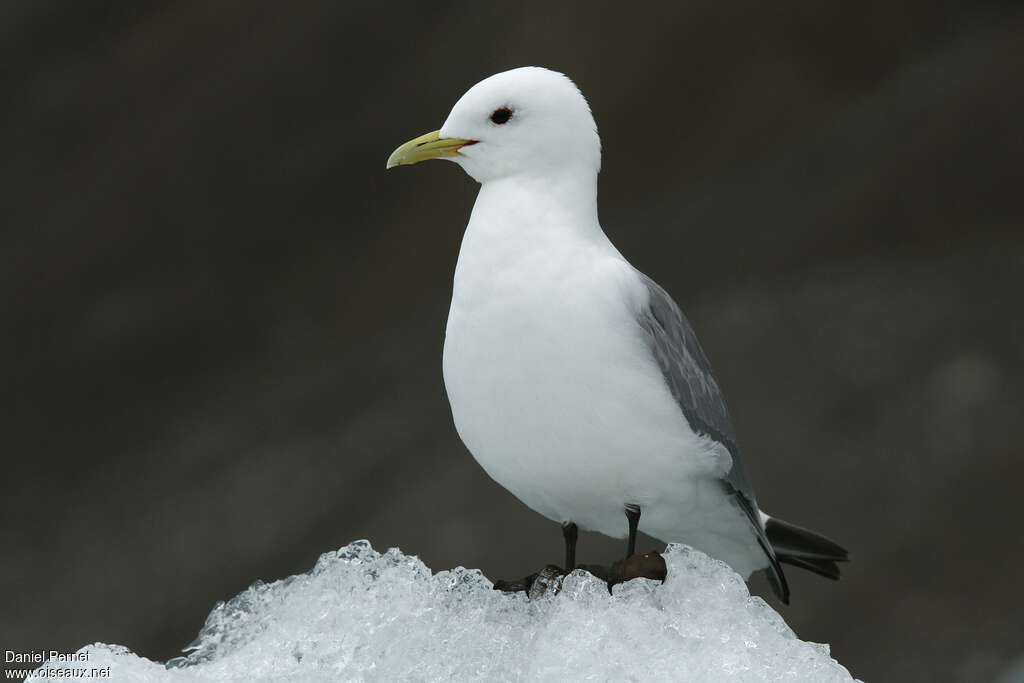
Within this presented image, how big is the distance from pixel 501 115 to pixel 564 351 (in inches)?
12.6

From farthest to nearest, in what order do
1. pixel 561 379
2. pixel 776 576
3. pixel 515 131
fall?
pixel 776 576 → pixel 515 131 → pixel 561 379

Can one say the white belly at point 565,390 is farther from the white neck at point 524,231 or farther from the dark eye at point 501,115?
the dark eye at point 501,115

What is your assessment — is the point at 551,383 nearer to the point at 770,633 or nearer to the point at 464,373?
the point at 464,373

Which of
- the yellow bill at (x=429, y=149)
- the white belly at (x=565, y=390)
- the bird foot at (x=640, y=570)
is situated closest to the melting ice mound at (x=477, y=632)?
the bird foot at (x=640, y=570)

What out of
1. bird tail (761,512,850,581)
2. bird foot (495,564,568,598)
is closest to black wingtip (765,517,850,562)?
bird tail (761,512,850,581)

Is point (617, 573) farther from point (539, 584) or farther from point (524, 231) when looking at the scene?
point (524, 231)

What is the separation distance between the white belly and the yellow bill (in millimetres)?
154

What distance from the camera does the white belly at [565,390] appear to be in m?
1.34

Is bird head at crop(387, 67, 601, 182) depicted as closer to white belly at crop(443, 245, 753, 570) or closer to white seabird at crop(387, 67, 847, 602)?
white seabird at crop(387, 67, 847, 602)

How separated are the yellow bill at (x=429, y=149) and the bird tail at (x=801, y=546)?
0.66m

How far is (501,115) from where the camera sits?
145 cm

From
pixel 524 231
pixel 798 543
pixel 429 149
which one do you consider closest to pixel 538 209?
pixel 524 231

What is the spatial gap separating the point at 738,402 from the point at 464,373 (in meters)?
2.29

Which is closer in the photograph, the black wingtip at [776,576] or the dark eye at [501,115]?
the dark eye at [501,115]
